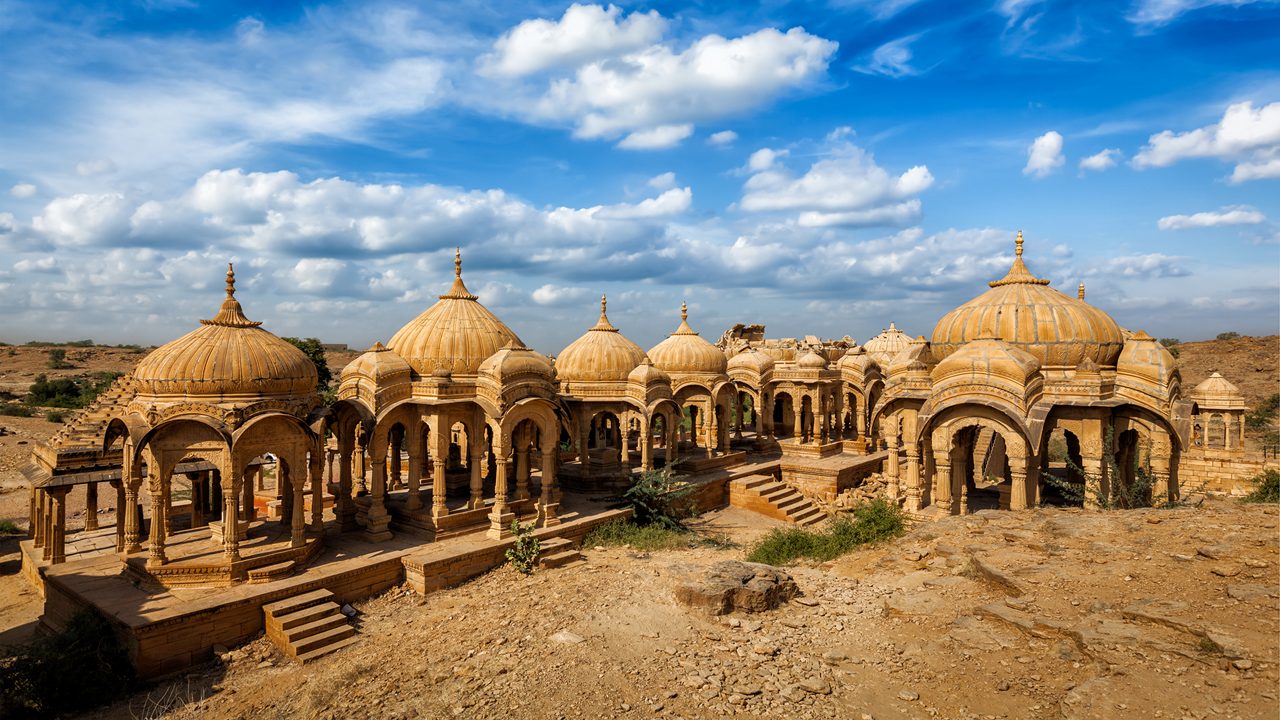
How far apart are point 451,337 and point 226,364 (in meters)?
5.01

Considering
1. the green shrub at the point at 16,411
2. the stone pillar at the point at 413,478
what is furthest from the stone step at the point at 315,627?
the green shrub at the point at 16,411

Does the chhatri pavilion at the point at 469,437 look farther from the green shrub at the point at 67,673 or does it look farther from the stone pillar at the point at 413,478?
the green shrub at the point at 67,673

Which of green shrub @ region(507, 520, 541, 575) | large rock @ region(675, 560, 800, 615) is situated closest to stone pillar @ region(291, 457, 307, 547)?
green shrub @ region(507, 520, 541, 575)

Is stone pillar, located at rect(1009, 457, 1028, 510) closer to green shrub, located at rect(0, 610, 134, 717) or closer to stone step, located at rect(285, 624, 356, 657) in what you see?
stone step, located at rect(285, 624, 356, 657)

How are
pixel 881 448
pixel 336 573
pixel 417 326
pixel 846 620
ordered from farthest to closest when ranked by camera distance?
pixel 881 448, pixel 417 326, pixel 336 573, pixel 846 620

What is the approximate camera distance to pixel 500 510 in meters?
13.8

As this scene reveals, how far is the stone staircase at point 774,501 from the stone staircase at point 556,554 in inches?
275

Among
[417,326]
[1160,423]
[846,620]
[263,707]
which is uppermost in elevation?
[417,326]

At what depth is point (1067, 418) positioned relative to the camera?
A: 15.0 metres

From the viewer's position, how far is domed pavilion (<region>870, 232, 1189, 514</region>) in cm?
1442

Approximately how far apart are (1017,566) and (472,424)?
1022 cm

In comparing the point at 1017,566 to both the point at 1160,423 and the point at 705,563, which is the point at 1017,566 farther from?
the point at 1160,423

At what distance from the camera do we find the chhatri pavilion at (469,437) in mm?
11312

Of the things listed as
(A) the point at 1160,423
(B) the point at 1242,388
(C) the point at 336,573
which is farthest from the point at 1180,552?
(B) the point at 1242,388
